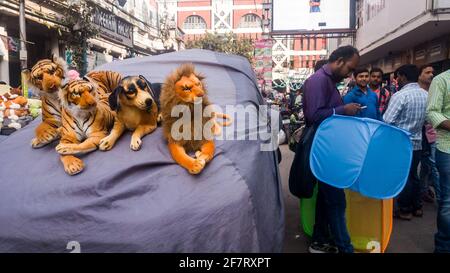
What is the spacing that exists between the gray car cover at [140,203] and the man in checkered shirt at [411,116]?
89.8 inches

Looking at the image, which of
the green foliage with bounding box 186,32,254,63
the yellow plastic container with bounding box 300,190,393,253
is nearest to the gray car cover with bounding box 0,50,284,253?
the yellow plastic container with bounding box 300,190,393,253

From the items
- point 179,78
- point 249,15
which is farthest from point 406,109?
point 249,15

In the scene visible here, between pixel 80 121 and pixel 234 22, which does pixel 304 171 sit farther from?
pixel 234 22

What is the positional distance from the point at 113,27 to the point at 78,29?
2.95m

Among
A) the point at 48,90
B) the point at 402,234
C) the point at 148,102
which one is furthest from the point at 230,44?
the point at 148,102

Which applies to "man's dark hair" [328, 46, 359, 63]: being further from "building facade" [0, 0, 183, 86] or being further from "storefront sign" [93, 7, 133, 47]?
"storefront sign" [93, 7, 133, 47]

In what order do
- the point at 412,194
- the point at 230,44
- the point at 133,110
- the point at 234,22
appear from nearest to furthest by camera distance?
the point at 133,110 < the point at 412,194 < the point at 230,44 < the point at 234,22

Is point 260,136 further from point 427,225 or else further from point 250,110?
point 427,225

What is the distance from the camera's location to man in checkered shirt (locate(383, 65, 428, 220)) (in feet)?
12.1

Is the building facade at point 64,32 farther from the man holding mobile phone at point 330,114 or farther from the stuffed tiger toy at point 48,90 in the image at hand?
the stuffed tiger toy at point 48,90

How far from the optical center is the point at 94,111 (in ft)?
6.79

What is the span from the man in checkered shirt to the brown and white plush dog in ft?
8.69

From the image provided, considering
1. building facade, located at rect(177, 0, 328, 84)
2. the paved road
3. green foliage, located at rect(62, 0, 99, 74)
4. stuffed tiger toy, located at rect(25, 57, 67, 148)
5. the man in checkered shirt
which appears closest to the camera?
stuffed tiger toy, located at rect(25, 57, 67, 148)

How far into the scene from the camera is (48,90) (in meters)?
2.09
